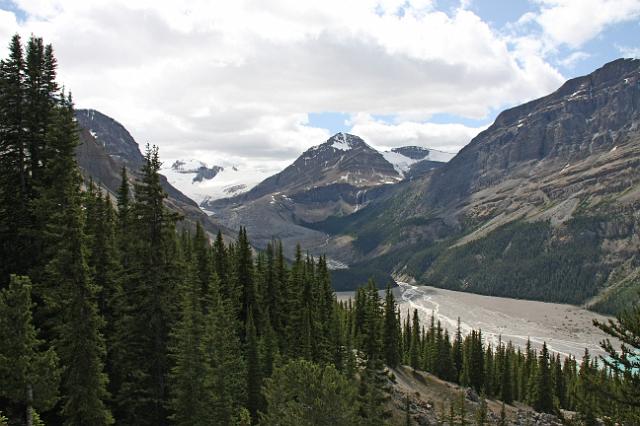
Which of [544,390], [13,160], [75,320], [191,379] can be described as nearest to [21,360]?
[75,320]

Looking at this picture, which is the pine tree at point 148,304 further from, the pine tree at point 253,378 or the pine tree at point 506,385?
the pine tree at point 506,385

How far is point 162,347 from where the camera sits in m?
36.1

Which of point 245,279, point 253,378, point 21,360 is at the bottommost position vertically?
point 253,378

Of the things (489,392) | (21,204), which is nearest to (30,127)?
(21,204)

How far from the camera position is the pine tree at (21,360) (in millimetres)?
24266

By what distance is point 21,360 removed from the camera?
79.3ft

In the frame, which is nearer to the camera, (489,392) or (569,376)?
(489,392)

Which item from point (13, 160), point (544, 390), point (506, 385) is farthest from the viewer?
point (506, 385)

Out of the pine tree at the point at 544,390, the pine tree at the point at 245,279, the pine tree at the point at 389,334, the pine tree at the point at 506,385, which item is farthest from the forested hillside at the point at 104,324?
the pine tree at the point at 544,390

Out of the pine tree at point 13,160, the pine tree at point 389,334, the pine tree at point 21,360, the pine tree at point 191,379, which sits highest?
the pine tree at point 13,160

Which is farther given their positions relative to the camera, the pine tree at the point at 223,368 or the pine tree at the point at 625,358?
the pine tree at the point at 223,368

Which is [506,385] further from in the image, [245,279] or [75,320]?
[75,320]

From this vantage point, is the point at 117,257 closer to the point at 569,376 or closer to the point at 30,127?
Result: the point at 30,127

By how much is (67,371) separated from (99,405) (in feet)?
8.19
